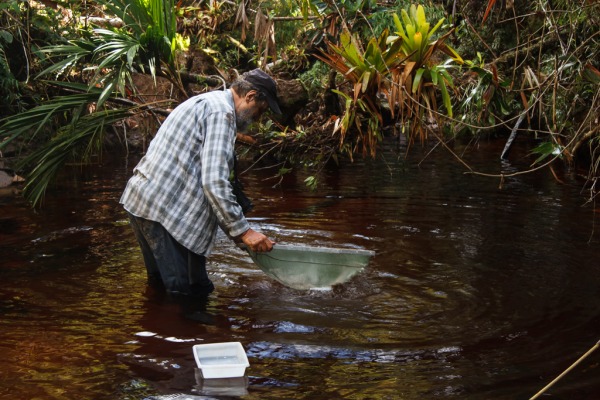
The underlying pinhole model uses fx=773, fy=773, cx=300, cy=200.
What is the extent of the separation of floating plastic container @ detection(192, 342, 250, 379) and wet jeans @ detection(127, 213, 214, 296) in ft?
3.53

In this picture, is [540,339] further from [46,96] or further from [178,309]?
[46,96]

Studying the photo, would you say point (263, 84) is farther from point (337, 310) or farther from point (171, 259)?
point (337, 310)

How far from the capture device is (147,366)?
406 centimetres

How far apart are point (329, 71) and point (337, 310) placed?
5626mm

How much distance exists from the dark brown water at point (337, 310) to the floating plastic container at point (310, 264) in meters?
0.12

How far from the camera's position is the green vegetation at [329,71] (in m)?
6.48

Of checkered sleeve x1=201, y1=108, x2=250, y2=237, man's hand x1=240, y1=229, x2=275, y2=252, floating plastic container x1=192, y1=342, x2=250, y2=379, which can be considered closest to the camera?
floating plastic container x1=192, y1=342, x2=250, y2=379

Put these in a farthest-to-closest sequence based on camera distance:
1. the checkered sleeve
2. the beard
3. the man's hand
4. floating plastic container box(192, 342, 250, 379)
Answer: the beard < the man's hand < the checkered sleeve < floating plastic container box(192, 342, 250, 379)

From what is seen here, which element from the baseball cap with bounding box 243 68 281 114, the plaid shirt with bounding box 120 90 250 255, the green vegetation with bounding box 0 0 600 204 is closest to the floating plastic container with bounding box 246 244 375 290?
the plaid shirt with bounding box 120 90 250 255

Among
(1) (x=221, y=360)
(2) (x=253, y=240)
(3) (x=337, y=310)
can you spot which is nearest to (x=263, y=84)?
(2) (x=253, y=240)

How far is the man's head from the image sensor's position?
4.80 meters

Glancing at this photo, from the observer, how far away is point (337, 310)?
202 inches

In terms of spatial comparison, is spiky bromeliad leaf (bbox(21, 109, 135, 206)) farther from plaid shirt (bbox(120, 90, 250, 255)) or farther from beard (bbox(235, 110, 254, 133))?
beard (bbox(235, 110, 254, 133))

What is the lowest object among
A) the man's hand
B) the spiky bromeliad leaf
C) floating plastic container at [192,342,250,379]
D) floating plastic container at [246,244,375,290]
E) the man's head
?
floating plastic container at [192,342,250,379]
